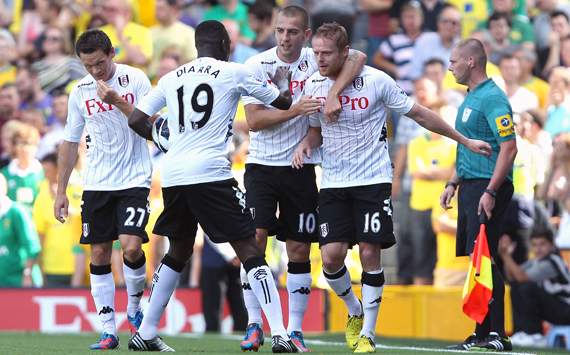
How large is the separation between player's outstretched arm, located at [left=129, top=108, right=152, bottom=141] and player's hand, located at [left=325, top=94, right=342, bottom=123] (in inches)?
52.8

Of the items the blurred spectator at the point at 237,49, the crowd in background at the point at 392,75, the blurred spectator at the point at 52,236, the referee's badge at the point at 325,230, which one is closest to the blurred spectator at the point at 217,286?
the crowd in background at the point at 392,75

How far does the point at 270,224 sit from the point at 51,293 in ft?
20.2

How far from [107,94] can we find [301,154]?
5.11 ft

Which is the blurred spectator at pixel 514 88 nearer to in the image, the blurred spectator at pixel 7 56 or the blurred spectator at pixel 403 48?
the blurred spectator at pixel 403 48

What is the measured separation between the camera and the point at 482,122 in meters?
11.6

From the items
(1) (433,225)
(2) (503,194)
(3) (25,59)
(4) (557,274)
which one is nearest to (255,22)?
(3) (25,59)

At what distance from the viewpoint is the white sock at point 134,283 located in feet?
36.8

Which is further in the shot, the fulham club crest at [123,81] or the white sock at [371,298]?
the fulham club crest at [123,81]

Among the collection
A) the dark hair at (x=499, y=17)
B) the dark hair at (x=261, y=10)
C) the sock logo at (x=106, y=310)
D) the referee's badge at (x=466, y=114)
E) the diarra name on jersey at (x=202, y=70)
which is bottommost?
the sock logo at (x=106, y=310)

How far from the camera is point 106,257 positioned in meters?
11.2

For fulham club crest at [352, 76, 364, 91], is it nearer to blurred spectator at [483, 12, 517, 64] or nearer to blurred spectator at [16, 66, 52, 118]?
blurred spectator at [483, 12, 517, 64]

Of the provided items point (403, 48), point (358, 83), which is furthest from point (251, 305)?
point (403, 48)

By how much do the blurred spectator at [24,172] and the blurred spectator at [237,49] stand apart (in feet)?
11.0

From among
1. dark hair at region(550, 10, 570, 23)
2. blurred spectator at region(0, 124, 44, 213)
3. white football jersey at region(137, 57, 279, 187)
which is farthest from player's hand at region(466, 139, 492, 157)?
dark hair at region(550, 10, 570, 23)
